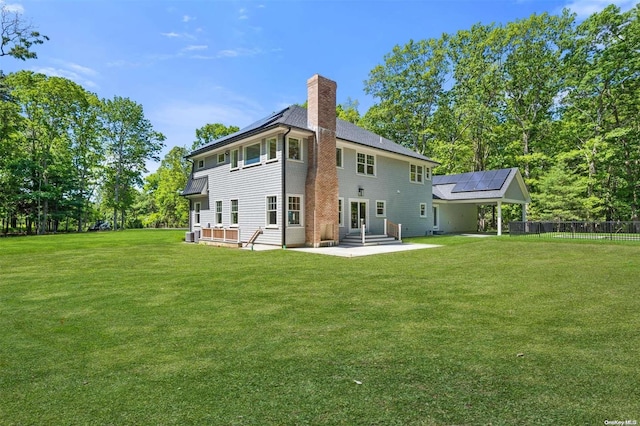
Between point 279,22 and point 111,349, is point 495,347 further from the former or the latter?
point 279,22

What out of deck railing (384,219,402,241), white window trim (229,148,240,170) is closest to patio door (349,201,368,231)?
deck railing (384,219,402,241)

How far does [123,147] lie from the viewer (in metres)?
41.0

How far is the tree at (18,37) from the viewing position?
782 inches

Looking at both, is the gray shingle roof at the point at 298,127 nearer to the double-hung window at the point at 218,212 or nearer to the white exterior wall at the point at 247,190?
the white exterior wall at the point at 247,190

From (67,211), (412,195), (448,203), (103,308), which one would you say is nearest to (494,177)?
(448,203)

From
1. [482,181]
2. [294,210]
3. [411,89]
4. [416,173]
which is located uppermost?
[411,89]

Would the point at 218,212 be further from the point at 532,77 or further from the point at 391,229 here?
the point at 532,77

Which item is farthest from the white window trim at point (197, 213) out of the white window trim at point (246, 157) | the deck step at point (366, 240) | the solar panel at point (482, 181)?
the solar panel at point (482, 181)

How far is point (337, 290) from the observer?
6746 millimetres

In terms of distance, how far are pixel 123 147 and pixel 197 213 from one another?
25.8m

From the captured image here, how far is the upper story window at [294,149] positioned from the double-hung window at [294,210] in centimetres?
197

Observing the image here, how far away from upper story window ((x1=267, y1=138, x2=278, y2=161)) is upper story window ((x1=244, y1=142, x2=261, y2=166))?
38.1 inches

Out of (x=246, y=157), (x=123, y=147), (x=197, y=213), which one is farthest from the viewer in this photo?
(x=123, y=147)

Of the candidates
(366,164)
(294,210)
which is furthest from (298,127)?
(366,164)
